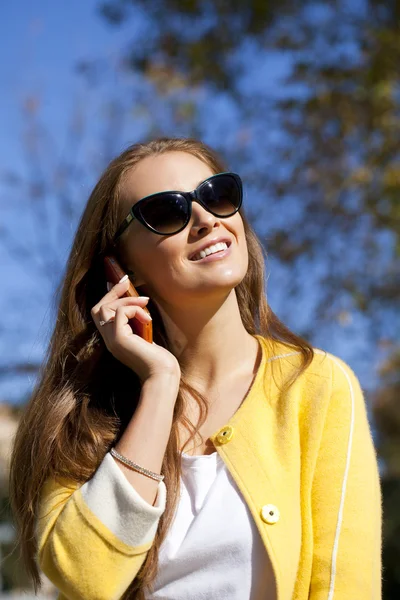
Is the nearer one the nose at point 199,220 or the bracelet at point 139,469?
the bracelet at point 139,469

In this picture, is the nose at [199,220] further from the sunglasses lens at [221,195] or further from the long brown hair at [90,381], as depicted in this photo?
the long brown hair at [90,381]

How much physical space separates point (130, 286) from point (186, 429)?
0.54 metres

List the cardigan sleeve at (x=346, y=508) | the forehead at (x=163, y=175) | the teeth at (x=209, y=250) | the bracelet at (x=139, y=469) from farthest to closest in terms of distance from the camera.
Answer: the forehead at (x=163, y=175), the teeth at (x=209, y=250), the bracelet at (x=139, y=469), the cardigan sleeve at (x=346, y=508)

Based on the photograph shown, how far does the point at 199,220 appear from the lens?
268cm

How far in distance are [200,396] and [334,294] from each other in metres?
8.79

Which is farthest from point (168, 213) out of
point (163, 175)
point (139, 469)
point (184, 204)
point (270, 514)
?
point (270, 514)

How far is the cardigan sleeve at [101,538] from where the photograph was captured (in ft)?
7.48

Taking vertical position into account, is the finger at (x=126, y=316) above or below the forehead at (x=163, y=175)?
below

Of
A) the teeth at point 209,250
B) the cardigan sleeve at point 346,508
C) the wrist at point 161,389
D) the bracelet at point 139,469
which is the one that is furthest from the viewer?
the teeth at point 209,250

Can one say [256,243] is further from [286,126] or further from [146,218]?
[286,126]

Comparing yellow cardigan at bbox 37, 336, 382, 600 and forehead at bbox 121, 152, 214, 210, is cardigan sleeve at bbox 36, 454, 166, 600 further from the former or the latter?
forehead at bbox 121, 152, 214, 210

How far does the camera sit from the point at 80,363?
9.40 feet

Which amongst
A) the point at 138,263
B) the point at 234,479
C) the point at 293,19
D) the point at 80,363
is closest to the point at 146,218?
the point at 138,263

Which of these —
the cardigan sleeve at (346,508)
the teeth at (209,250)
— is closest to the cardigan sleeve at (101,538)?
the cardigan sleeve at (346,508)
